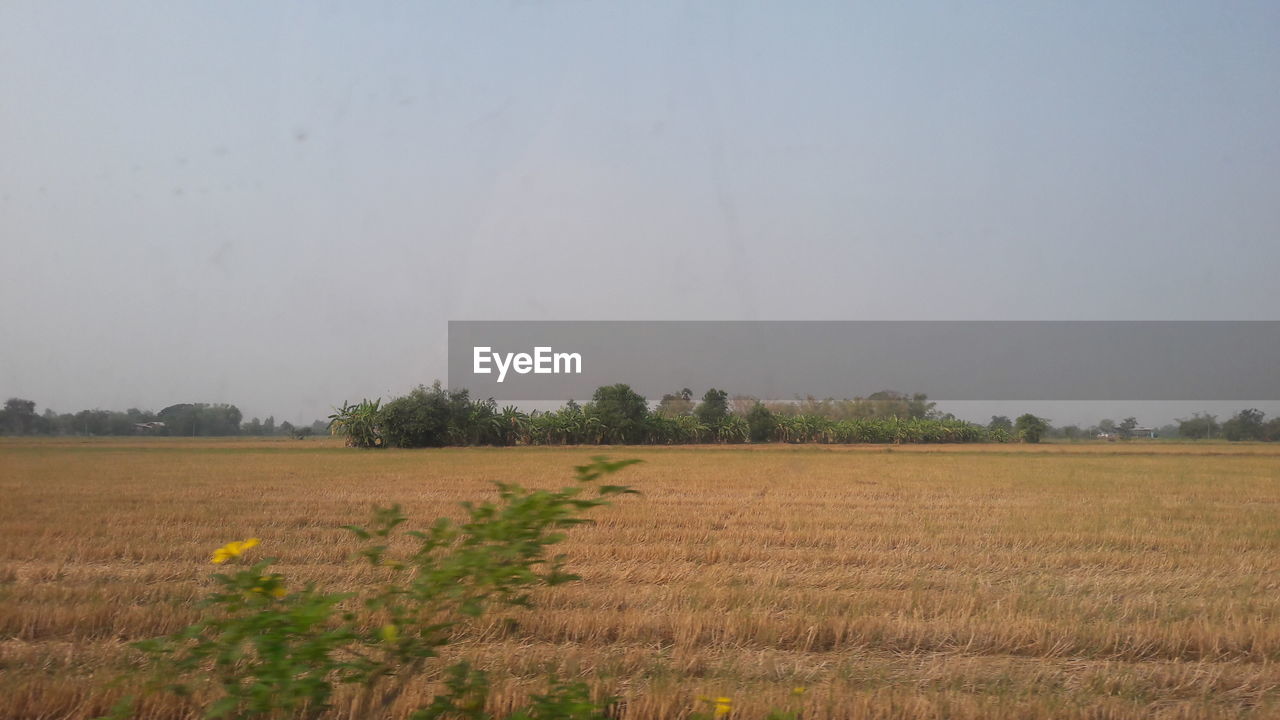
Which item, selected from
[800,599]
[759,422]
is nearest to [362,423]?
[759,422]

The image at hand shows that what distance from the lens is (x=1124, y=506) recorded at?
58.4ft

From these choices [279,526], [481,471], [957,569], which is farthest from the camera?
[481,471]

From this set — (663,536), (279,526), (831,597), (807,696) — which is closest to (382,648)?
(807,696)

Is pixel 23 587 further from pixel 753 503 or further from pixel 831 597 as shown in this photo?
pixel 753 503

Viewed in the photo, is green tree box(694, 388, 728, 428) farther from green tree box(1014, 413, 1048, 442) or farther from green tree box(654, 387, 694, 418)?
green tree box(1014, 413, 1048, 442)

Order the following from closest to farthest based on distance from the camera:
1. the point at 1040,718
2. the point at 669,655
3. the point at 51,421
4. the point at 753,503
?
the point at 1040,718
the point at 669,655
the point at 753,503
the point at 51,421

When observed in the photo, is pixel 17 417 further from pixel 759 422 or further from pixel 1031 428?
pixel 1031 428

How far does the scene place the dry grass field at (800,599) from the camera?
5043 mm

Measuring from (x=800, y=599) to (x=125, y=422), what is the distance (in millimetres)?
24351

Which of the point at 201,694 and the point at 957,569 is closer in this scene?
the point at 201,694

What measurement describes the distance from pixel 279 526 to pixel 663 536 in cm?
669

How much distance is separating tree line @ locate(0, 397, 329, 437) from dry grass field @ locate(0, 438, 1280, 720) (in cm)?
172

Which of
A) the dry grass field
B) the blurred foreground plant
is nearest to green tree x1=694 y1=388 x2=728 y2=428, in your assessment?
the dry grass field

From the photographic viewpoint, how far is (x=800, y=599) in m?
7.62
